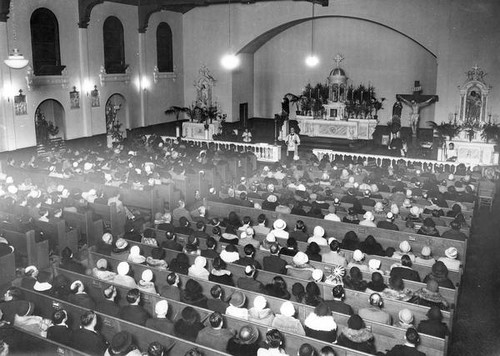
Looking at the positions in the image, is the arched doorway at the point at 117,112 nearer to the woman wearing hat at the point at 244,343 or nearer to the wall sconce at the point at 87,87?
the wall sconce at the point at 87,87

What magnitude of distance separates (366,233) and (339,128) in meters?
13.4

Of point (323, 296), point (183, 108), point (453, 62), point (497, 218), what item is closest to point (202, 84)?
point (183, 108)

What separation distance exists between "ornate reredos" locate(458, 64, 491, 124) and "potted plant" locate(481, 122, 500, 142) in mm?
1391

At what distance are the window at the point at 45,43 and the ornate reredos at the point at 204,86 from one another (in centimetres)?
844

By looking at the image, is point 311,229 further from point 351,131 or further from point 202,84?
point 202,84

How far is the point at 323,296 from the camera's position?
8305 millimetres

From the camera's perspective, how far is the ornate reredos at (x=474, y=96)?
20203mm

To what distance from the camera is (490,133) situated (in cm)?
1872

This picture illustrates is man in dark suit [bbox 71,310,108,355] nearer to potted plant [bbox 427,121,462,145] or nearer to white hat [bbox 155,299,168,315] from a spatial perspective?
white hat [bbox 155,299,168,315]

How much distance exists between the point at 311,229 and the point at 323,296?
3164mm

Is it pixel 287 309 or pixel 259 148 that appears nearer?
pixel 287 309

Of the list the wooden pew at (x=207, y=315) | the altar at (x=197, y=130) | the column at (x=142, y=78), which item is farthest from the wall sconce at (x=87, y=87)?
the wooden pew at (x=207, y=315)

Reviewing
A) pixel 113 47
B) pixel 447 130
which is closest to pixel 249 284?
pixel 447 130

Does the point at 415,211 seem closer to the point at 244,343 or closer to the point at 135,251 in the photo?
the point at 135,251
